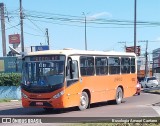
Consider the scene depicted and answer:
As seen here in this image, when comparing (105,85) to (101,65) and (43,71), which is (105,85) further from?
(43,71)

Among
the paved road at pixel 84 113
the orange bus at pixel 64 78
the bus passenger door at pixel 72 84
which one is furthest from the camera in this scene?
the bus passenger door at pixel 72 84

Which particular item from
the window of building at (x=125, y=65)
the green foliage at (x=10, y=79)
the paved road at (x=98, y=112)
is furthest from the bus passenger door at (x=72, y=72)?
the green foliage at (x=10, y=79)

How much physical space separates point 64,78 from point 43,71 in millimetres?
1108

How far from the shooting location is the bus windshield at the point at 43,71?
19.1m

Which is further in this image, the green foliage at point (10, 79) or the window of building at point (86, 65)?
the green foliage at point (10, 79)

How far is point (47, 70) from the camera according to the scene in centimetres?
1941

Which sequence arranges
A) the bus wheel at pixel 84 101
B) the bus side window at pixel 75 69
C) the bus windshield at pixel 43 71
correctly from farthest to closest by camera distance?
the bus wheel at pixel 84 101 → the bus side window at pixel 75 69 → the bus windshield at pixel 43 71

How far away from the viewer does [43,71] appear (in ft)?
63.9

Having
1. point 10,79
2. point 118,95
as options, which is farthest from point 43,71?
point 10,79

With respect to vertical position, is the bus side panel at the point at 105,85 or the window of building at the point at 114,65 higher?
the window of building at the point at 114,65

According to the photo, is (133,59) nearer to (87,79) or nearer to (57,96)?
(87,79)

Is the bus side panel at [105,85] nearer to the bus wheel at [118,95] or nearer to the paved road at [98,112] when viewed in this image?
the bus wheel at [118,95]

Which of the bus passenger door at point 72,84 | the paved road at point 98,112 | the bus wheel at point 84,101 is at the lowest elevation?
the paved road at point 98,112

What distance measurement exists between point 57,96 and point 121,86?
23.0ft
